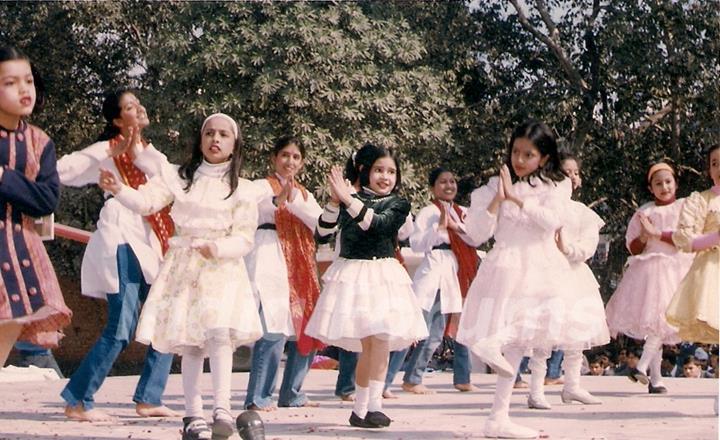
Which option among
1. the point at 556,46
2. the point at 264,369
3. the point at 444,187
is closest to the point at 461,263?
the point at 444,187

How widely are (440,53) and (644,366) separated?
13.6 m

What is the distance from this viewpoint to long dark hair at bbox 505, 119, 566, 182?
752 cm

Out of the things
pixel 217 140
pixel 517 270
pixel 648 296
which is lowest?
pixel 648 296

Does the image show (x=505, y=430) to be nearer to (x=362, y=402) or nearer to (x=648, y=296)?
(x=362, y=402)

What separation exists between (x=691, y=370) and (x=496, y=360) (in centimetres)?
894

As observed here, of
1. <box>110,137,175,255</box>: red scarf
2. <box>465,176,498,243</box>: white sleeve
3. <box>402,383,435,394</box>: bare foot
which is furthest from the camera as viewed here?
<box>402,383,435,394</box>: bare foot

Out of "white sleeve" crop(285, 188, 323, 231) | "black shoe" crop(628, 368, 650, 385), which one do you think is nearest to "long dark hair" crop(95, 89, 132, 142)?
"white sleeve" crop(285, 188, 323, 231)

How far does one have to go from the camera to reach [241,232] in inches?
269

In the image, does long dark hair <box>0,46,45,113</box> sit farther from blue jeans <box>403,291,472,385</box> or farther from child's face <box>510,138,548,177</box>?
blue jeans <box>403,291,472,385</box>

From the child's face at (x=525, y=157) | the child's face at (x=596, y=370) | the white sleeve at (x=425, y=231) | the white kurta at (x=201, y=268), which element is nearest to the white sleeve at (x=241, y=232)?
the white kurta at (x=201, y=268)

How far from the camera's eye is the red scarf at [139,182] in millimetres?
8008

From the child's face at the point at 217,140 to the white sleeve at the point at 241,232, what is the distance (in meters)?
0.29

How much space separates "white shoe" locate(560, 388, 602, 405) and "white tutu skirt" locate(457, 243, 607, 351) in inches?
85.1

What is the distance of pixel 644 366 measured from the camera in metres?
10.5
